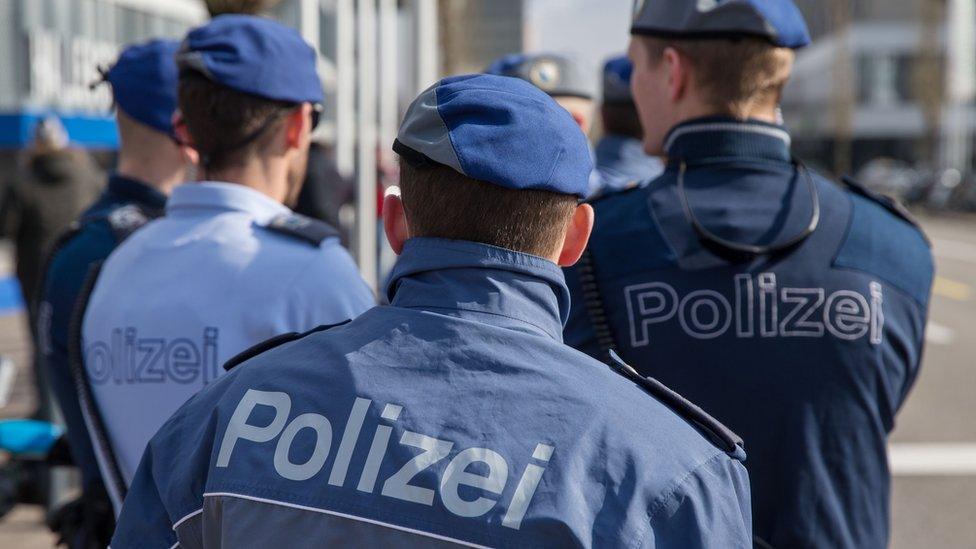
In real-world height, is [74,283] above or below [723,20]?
below

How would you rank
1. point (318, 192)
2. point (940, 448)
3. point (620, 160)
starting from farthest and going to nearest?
point (940, 448) < point (318, 192) < point (620, 160)

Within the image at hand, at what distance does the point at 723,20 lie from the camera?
2383 mm

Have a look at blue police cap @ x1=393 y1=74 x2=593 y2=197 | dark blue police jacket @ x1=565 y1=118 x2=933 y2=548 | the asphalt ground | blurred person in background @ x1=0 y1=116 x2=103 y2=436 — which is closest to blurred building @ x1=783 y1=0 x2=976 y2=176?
the asphalt ground

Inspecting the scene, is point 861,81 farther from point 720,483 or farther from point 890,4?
point 720,483

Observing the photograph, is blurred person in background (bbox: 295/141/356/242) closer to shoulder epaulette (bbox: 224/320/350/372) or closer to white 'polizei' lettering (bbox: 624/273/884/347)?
white 'polizei' lettering (bbox: 624/273/884/347)

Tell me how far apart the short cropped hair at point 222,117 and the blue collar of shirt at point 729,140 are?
2.80 ft

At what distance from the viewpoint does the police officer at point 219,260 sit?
2297mm

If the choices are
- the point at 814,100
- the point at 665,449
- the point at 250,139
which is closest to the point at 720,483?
the point at 665,449

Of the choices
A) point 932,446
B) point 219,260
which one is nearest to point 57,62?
point 932,446

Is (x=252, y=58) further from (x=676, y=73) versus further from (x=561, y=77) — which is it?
(x=561, y=77)

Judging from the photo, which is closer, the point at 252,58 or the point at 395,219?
the point at 395,219

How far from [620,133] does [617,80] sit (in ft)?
0.81

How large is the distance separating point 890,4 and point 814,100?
1033cm

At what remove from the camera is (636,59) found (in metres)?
2.56
